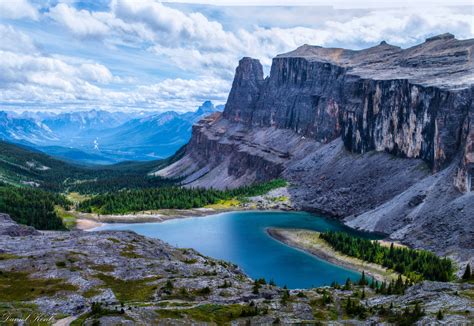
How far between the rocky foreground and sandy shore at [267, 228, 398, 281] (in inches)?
1452

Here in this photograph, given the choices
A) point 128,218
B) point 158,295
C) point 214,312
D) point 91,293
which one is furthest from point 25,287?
point 128,218

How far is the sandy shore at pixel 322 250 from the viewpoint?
117 meters

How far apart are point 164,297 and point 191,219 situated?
12210cm

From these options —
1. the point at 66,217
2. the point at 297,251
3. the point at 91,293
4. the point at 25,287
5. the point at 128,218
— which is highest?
the point at 91,293

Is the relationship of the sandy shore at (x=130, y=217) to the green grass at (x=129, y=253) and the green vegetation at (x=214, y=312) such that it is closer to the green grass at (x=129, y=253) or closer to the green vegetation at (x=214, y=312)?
the green grass at (x=129, y=253)

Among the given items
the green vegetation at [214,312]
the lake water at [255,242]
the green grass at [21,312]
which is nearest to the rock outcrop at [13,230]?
the lake water at [255,242]

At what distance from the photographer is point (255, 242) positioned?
Answer: 153 m

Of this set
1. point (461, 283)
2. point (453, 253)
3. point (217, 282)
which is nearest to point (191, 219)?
point (453, 253)

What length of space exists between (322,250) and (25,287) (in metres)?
87.1

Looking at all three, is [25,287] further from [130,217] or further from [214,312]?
[130,217]

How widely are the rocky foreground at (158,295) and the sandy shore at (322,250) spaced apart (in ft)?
121

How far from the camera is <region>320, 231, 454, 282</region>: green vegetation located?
10900 centimetres

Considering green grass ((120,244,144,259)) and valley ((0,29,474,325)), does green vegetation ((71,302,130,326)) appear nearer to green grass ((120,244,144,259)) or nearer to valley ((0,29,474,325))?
valley ((0,29,474,325))

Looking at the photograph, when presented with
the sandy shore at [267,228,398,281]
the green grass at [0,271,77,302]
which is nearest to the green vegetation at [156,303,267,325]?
the green grass at [0,271,77,302]
